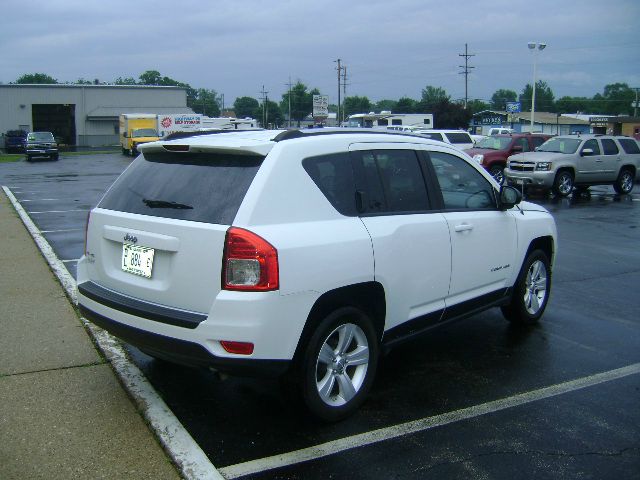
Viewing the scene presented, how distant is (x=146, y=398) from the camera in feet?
15.1

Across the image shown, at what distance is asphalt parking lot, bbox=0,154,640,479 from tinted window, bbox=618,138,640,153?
1616 cm

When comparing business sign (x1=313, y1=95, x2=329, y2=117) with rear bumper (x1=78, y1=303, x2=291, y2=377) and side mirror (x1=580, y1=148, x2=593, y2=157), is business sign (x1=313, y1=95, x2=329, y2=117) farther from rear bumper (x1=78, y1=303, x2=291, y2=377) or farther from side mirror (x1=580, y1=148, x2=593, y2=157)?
rear bumper (x1=78, y1=303, x2=291, y2=377)

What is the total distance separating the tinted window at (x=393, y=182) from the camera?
4582 mm

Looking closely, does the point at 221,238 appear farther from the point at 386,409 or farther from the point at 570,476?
the point at 570,476

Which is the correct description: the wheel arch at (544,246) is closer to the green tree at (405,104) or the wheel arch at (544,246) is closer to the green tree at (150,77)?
the green tree at (405,104)

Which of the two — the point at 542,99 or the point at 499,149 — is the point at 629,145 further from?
the point at 542,99

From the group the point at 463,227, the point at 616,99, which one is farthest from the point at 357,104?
the point at 463,227

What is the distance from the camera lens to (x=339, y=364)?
430cm

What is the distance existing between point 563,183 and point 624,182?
9.87 ft

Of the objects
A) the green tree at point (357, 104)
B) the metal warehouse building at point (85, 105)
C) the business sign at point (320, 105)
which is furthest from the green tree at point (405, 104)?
the business sign at point (320, 105)

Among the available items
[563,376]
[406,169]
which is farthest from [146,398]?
[563,376]

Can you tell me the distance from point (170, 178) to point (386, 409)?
2094 mm

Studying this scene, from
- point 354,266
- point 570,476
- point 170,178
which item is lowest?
point 570,476

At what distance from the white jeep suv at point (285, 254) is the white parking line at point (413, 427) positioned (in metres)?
0.29
